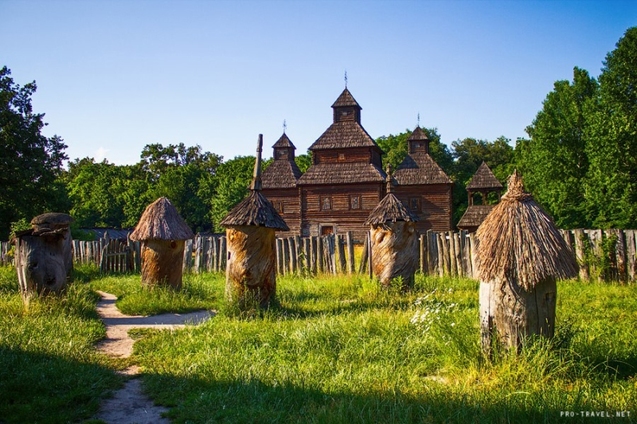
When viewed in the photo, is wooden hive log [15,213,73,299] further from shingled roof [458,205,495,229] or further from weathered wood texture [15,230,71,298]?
shingled roof [458,205,495,229]

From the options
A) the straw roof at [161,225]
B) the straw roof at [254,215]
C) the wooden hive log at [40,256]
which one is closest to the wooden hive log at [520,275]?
the straw roof at [254,215]

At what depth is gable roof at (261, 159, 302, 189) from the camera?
1394 inches

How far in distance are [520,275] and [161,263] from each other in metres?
8.08

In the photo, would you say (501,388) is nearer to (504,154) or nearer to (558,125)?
(558,125)

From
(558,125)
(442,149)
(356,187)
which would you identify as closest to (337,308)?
(356,187)

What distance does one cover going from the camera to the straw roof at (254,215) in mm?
8672

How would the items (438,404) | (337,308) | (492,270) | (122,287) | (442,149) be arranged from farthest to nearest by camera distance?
(442,149), (122,287), (337,308), (492,270), (438,404)

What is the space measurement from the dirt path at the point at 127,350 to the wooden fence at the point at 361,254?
4857mm

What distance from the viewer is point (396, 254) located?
10.6 m

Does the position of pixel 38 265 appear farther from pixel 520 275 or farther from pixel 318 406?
pixel 520 275

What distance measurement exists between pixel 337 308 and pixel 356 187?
24.0 meters

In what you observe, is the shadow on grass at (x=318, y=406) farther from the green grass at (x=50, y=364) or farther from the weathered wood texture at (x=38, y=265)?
the weathered wood texture at (x=38, y=265)

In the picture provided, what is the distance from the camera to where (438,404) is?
417 centimetres

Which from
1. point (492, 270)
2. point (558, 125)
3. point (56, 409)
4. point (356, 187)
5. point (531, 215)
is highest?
point (558, 125)
